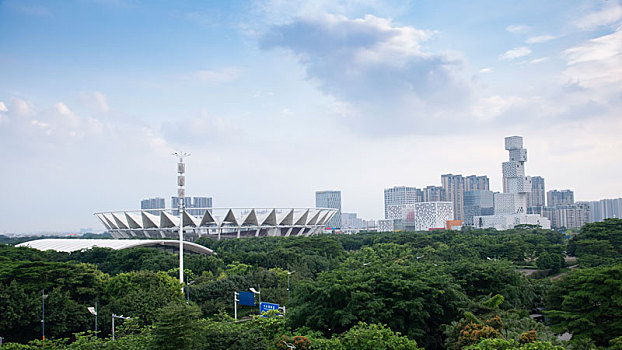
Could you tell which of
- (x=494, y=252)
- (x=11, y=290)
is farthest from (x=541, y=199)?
(x=11, y=290)

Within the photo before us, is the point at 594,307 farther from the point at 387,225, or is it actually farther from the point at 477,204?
the point at 477,204

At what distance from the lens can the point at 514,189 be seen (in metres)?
104

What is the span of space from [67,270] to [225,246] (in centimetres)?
2312

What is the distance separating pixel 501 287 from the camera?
1834cm

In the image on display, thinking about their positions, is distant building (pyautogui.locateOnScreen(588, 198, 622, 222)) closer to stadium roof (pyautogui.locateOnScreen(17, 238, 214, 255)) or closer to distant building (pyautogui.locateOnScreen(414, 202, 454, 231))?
distant building (pyautogui.locateOnScreen(414, 202, 454, 231))

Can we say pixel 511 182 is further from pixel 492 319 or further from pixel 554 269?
pixel 492 319

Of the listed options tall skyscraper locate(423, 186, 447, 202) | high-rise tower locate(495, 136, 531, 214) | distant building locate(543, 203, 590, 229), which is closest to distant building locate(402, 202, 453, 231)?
high-rise tower locate(495, 136, 531, 214)

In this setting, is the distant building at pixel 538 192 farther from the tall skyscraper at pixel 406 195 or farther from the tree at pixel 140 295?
the tree at pixel 140 295

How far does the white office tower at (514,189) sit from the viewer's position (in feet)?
334

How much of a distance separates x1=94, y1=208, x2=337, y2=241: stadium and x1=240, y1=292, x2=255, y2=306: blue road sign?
3144 centimetres

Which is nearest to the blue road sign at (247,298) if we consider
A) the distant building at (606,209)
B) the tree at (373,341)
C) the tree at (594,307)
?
the tree at (373,341)

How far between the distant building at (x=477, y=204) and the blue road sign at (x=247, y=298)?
119 m

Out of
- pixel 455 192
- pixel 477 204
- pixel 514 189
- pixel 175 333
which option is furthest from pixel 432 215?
pixel 175 333

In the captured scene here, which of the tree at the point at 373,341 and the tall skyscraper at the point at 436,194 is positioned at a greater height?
the tall skyscraper at the point at 436,194
